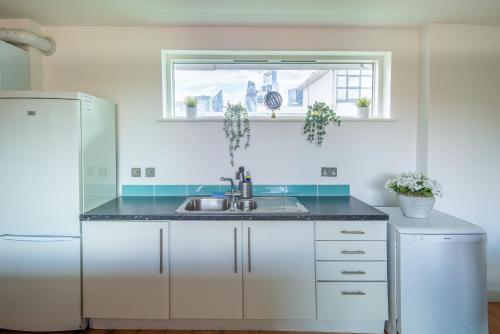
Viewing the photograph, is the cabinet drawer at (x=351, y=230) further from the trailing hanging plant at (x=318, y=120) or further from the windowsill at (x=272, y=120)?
the windowsill at (x=272, y=120)

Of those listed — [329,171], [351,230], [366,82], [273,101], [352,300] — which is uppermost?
[366,82]

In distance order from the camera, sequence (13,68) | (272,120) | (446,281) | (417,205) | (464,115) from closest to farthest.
Answer: (446,281) < (417,205) < (13,68) < (464,115) < (272,120)

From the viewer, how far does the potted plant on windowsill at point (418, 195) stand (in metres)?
2.07

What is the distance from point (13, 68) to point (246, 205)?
2089 mm

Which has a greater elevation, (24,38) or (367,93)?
(24,38)

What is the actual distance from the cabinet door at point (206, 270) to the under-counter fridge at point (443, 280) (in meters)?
1.09

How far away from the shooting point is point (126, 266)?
194 centimetres

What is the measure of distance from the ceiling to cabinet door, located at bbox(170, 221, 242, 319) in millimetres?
1601

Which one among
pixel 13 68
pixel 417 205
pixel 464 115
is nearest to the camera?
pixel 417 205

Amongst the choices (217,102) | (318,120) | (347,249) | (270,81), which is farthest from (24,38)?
(347,249)

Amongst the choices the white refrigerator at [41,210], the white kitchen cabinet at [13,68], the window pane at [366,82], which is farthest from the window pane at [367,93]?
the white kitchen cabinet at [13,68]

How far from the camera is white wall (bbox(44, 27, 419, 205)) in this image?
2.52 meters

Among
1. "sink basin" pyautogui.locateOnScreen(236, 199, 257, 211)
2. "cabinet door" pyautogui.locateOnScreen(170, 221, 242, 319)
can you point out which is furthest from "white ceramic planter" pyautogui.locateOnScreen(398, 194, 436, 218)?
"cabinet door" pyautogui.locateOnScreen(170, 221, 242, 319)

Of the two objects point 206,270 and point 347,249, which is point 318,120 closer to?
point 347,249
